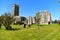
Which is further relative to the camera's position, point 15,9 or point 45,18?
point 15,9

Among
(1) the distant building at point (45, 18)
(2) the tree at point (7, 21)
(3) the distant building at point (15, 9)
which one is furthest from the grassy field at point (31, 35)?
(3) the distant building at point (15, 9)

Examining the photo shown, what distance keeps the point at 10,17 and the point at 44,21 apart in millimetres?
45060

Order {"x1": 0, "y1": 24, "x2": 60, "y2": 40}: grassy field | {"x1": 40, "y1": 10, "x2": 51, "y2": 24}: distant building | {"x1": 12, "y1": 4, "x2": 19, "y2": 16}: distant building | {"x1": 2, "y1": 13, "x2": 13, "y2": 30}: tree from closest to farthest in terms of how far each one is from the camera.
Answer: {"x1": 0, "y1": 24, "x2": 60, "y2": 40}: grassy field → {"x1": 2, "y1": 13, "x2": 13, "y2": 30}: tree → {"x1": 40, "y1": 10, "x2": 51, "y2": 24}: distant building → {"x1": 12, "y1": 4, "x2": 19, "y2": 16}: distant building

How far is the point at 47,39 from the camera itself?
90.9 feet

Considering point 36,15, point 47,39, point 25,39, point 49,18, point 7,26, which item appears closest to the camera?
point 47,39

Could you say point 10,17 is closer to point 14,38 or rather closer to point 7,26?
point 7,26

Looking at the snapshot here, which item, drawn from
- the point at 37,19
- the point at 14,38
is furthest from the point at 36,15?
the point at 14,38

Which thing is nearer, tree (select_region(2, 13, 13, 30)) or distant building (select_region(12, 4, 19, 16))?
tree (select_region(2, 13, 13, 30))

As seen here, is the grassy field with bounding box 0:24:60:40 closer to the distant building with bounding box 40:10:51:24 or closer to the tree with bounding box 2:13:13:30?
the tree with bounding box 2:13:13:30

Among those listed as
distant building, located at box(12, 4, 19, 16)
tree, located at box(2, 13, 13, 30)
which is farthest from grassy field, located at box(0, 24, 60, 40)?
distant building, located at box(12, 4, 19, 16)

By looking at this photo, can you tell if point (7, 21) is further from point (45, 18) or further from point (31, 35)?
point (45, 18)

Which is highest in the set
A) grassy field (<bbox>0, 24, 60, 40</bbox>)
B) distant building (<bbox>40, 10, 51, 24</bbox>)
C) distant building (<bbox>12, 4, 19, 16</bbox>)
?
distant building (<bbox>12, 4, 19, 16</bbox>)

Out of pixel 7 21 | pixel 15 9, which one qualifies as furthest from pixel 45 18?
pixel 15 9

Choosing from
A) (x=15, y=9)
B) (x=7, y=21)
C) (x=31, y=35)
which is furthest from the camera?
(x=15, y=9)
